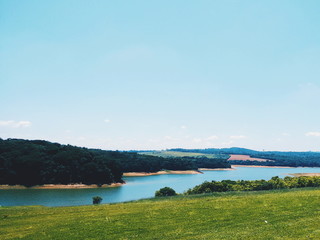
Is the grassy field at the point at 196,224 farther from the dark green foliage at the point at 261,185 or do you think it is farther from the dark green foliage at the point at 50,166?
the dark green foliage at the point at 50,166

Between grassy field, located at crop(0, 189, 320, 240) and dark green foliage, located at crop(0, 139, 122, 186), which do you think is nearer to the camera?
grassy field, located at crop(0, 189, 320, 240)

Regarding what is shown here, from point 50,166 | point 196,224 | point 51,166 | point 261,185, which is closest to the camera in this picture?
point 196,224

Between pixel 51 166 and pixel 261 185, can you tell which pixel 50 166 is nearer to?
pixel 51 166

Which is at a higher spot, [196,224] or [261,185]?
[196,224]

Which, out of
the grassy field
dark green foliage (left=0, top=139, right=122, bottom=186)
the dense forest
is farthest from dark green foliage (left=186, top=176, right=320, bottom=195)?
dark green foliage (left=0, top=139, right=122, bottom=186)

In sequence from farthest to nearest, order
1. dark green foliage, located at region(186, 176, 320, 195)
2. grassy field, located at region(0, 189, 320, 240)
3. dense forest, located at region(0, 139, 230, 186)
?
1. dense forest, located at region(0, 139, 230, 186)
2. dark green foliage, located at region(186, 176, 320, 195)
3. grassy field, located at region(0, 189, 320, 240)

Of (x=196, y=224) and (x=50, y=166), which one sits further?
(x=50, y=166)

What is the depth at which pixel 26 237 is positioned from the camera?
720 inches

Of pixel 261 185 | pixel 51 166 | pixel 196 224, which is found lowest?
pixel 261 185

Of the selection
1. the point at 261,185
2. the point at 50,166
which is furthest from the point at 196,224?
the point at 50,166

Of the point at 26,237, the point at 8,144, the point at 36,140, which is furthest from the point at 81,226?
the point at 36,140

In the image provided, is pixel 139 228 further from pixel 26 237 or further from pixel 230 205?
pixel 230 205

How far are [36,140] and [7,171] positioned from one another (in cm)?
3756

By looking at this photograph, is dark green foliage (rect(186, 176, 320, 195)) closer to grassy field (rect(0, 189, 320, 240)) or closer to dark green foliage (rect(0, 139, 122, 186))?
grassy field (rect(0, 189, 320, 240))
